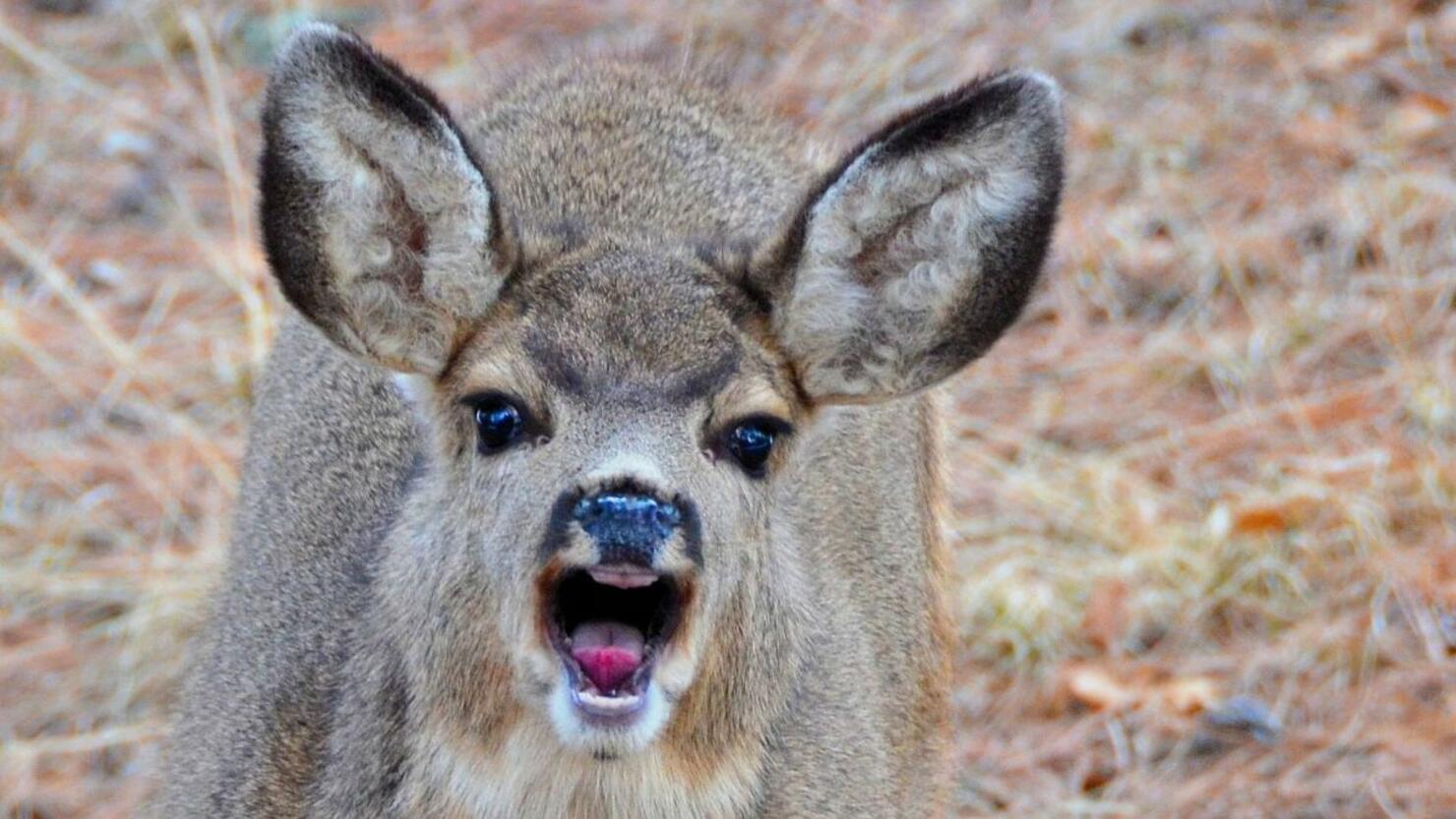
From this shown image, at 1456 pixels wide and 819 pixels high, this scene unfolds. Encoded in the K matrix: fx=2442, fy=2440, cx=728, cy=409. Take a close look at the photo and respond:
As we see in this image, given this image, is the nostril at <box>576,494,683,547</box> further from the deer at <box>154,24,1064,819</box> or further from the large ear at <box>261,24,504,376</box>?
the large ear at <box>261,24,504,376</box>

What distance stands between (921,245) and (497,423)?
0.94 meters

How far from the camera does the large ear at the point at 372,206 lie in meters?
4.42

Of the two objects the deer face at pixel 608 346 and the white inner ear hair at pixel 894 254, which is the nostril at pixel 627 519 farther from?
the white inner ear hair at pixel 894 254

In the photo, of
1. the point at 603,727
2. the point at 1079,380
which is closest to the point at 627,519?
the point at 603,727

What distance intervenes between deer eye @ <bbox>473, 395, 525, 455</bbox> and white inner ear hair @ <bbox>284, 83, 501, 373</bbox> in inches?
8.4

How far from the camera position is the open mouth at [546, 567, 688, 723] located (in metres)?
4.11

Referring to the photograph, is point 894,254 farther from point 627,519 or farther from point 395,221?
point 627,519

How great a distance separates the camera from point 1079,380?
8.79m

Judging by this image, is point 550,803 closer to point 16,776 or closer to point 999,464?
point 16,776

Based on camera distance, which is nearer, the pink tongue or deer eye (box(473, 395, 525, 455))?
the pink tongue

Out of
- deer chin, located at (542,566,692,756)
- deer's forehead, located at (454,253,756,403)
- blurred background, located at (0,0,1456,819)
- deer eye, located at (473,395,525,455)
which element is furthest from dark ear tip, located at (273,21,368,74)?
blurred background, located at (0,0,1456,819)

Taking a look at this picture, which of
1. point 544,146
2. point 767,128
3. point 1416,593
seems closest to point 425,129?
point 544,146

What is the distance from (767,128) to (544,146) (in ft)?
2.55

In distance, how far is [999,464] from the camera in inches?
331
